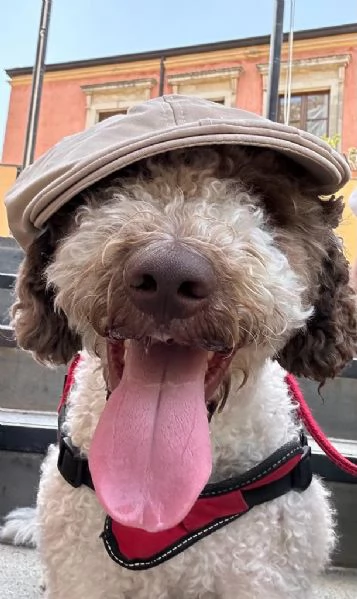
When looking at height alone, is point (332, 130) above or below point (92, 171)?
above

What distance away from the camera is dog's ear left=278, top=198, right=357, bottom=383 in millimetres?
1794

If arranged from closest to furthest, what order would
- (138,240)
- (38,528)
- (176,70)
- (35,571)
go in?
(138,240), (38,528), (35,571), (176,70)

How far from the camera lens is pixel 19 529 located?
236 centimetres

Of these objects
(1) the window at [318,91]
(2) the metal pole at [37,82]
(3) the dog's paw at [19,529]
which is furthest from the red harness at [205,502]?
(1) the window at [318,91]

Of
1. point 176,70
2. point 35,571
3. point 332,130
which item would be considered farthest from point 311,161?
point 176,70

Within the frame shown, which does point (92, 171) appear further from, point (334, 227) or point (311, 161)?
point (334, 227)

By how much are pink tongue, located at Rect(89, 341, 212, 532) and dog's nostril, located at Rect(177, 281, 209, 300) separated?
0.64 feet

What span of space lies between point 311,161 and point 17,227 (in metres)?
0.72

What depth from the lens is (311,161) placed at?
150 centimetres

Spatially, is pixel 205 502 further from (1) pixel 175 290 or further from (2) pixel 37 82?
(2) pixel 37 82

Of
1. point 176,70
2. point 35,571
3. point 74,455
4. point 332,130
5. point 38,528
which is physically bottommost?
point 35,571

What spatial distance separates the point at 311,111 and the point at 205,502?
61.0ft

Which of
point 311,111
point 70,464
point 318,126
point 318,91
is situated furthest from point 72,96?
point 70,464

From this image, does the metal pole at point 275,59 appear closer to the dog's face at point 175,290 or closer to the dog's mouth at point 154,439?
the dog's face at point 175,290
